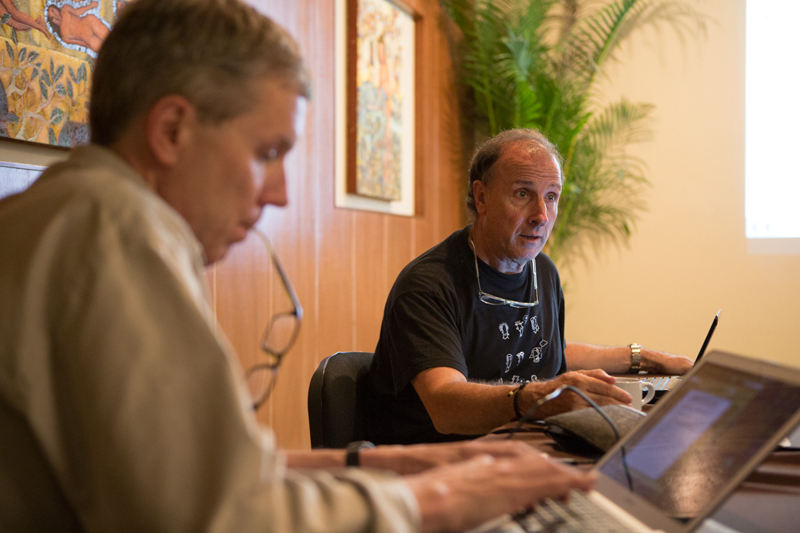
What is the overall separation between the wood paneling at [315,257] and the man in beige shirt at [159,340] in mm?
1561

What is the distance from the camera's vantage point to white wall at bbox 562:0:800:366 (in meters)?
3.67

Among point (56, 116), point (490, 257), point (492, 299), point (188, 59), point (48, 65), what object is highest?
point (48, 65)

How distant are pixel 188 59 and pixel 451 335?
3.39 ft

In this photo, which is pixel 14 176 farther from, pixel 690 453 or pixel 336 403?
pixel 690 453

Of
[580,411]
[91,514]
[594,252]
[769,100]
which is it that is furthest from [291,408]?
[769,100]

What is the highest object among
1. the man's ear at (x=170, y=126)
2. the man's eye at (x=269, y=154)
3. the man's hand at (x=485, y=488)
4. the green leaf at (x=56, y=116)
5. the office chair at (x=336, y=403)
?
the green leaf at (x=56, y=116)

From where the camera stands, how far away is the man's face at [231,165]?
2.09 ft

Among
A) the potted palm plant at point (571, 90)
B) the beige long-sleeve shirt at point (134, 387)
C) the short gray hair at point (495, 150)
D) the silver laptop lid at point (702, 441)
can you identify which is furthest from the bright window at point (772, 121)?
the beige long-sleeve shirt at point (134, 387)

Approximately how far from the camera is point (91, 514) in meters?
0.51

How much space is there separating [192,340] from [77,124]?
4.48 ft

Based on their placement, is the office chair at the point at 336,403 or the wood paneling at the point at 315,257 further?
the wood paneling at the point at 315,257

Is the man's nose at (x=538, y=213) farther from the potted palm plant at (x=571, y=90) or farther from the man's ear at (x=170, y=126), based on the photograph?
the potted palm plant at (x=571, y=90)

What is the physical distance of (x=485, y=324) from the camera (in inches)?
67.3

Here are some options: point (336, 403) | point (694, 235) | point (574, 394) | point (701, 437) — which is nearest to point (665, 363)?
point (574, 394)
